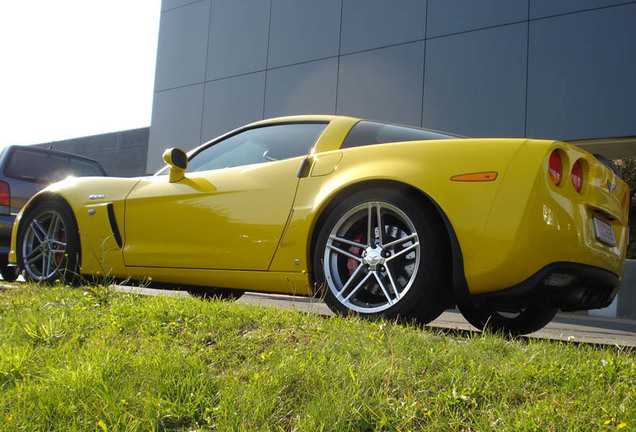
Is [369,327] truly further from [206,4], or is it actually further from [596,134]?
[206,4]

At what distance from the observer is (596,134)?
31.5ft

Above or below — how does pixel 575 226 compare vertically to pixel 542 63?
below

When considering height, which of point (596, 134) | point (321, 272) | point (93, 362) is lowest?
point (93, 362)

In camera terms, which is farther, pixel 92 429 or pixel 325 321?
pixel 325 321

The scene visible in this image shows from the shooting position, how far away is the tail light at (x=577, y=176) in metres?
2.86

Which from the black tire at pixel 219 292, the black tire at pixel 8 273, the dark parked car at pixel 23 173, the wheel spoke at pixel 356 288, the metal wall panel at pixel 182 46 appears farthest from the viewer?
the metal wall panel at pixel 182 46

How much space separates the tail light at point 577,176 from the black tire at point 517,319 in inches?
37.6

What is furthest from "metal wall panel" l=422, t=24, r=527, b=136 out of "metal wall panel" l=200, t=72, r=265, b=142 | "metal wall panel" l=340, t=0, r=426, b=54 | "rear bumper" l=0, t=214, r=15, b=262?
"rear bumper" l=0, t=214, r=15, b=262

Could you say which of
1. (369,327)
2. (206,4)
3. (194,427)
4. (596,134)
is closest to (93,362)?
(194,427)

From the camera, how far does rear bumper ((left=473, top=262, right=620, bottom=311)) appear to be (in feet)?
8.76

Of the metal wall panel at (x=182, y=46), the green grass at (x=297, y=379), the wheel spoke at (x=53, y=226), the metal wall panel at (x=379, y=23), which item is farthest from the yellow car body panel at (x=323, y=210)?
the metal wall panel at (x=182, y=46)

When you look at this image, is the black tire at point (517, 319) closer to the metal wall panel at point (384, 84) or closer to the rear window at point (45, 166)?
the rear window at point (45, 166)

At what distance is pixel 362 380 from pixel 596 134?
904 cm

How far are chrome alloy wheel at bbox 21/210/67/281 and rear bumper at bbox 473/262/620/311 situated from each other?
3.57 m
